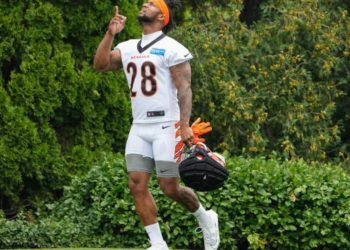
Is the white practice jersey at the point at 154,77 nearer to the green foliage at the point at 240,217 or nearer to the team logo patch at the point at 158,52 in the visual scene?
the team logo patch at the point at 158,52

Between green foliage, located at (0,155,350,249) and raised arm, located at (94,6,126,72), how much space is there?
10.5 feet

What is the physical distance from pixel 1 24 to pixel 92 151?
1995 millimetres

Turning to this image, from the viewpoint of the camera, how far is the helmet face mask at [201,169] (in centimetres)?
880

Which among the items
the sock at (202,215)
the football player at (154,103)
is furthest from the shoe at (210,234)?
the football player at (154,103)

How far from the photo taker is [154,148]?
8.98 metres

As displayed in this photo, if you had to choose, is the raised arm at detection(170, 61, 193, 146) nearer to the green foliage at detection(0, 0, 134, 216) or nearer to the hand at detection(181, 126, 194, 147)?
the hand at detection(181, 126, 194, 147)

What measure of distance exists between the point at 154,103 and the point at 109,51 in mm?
632

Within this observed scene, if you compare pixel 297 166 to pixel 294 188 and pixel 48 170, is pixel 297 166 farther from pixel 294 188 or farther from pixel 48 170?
pixel 48 170

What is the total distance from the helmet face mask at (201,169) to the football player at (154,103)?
0.13m

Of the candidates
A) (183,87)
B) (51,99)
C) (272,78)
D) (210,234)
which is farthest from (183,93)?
(272,78)

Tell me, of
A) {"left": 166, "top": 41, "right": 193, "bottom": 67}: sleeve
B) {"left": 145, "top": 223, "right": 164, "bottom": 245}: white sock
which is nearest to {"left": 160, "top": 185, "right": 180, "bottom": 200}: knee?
{"left": 145, "top": 223, "right": 164, "bottom": 245}: white sock

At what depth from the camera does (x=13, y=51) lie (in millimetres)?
12758

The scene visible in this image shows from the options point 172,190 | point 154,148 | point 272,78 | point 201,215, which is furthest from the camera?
point 272,78

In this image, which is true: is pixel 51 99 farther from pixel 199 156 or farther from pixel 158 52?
pixel 199 156
